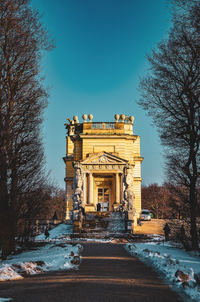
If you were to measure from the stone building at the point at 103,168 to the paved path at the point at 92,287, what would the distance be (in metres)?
27.9

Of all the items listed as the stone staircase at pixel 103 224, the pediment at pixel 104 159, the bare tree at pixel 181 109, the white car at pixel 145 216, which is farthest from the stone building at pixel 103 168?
the bare tree at pixel 181 109

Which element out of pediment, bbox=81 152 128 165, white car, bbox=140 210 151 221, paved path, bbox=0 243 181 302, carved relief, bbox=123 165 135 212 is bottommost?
paved path, bbox=0 243 181 302

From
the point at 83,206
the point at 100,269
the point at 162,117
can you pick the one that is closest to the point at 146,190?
the point at 83,206

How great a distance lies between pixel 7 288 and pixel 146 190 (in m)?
94.6

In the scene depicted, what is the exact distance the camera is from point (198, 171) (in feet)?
60.5

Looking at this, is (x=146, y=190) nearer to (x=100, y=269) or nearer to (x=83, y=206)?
(x=83, y=206)

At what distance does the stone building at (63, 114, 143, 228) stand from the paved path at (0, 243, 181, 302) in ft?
91.6

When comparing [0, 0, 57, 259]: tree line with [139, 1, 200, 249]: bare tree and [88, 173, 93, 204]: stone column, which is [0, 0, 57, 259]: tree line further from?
[88, 173, 93, 204]: stone column

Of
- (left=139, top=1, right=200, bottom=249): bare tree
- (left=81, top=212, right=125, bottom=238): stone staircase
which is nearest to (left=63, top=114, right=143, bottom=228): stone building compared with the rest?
(left=81, top=212, right=125, bottom=238): stone staircase

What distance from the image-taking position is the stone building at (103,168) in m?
40.4

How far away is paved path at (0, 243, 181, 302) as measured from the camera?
7.23m

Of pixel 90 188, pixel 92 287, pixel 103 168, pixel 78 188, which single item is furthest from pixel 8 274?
pixel 103 168

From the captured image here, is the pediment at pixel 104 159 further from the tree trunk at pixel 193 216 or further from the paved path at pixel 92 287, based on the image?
the paved path at pixel 92 287

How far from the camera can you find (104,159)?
1689 inches
